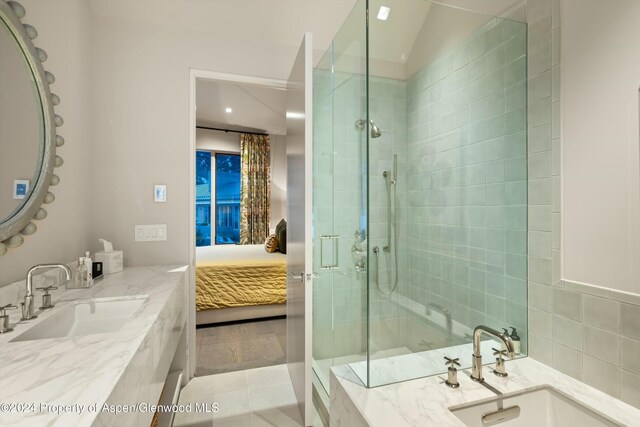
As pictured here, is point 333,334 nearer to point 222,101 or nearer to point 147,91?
point 147,91

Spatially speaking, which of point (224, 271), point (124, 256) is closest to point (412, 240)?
point (124, 256)

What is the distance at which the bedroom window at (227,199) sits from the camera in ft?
21.2

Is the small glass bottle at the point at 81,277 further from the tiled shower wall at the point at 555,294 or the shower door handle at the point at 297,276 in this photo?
the tiled shower wall at the point at 555,294

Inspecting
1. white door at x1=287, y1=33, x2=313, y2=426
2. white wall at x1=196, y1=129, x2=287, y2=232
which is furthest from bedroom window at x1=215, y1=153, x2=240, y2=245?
white door at x1=287, y1=33, x2=313, y2=426

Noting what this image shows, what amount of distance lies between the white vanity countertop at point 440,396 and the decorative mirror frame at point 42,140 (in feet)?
4.83

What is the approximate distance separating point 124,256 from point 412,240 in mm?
1961

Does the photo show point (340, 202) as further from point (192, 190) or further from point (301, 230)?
point (192, 190)

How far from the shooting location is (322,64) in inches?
81.1

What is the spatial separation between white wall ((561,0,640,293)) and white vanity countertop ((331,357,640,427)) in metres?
0.42

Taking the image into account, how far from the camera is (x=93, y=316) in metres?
1.31

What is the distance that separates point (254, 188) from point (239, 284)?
3.43m

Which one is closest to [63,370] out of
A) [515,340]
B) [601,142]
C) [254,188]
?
[515,340]

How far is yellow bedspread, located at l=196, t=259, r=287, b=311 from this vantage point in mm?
3180

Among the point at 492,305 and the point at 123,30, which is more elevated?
the point at 123,30
